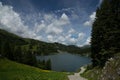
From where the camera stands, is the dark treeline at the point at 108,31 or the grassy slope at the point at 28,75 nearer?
the dark treeline at the point at 108,31

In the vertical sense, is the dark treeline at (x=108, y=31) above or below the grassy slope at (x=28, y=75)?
above

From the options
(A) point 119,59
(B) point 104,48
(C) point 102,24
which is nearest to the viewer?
(A) point 119,59

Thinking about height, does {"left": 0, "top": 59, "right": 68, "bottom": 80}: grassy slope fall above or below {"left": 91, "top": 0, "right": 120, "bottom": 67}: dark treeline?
below

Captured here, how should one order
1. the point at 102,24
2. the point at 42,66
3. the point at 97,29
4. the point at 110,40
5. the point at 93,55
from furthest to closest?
1. the point at 42,66
2. the point at 93,55
3. the point at 97,29
4. the point at 102,24
5. the point at 110,40

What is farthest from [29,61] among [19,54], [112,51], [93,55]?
[112,51]

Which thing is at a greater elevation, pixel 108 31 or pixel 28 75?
pixel 108 31

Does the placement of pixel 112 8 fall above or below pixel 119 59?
above

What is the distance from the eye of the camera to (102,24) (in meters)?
43.6

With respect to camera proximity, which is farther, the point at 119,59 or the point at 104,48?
the point at 104,48

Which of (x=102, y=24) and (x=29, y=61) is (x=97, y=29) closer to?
(x=102, y=24)

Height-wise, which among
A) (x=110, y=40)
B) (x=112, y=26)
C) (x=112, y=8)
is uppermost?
(x=112, y=8)

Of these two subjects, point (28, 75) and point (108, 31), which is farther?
point (28, 75)

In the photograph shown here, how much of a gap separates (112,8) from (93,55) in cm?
1452

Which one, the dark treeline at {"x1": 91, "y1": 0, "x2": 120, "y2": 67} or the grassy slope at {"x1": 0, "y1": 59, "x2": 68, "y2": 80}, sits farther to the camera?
the grassy slope at {"x1": 0, "y1": 59, "x2": 68, "y2": 80}
